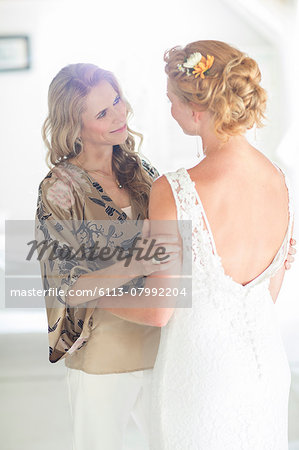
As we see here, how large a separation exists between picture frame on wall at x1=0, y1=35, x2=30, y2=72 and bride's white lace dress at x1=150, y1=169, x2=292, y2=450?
9.19 ft

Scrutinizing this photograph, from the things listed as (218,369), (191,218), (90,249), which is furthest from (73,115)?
Result: (218,369)

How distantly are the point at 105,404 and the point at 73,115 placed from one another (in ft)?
3.01

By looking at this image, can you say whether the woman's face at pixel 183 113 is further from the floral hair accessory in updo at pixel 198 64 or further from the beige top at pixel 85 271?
the beige top at pixel 85 271

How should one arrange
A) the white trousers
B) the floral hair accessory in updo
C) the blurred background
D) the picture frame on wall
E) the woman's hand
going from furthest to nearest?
the picture frame on wall → the blurred background → the white trousers → the woman's hand → the floral hair accessory in updo

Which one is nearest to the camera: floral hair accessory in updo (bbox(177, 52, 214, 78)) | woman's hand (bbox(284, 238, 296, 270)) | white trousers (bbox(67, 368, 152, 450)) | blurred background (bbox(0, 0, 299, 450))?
floral hair accessory in updo (bbox(177, 52, 214, 78))

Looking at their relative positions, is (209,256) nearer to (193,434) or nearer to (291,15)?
(193,434)

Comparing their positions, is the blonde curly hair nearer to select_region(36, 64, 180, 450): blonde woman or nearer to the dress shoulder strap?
select_region(36, 64, 180, 450): blonde woman

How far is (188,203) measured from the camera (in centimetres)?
128

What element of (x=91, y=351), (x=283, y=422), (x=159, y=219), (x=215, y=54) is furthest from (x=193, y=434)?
(x=215, y=54)

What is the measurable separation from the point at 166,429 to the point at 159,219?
21.7 inches

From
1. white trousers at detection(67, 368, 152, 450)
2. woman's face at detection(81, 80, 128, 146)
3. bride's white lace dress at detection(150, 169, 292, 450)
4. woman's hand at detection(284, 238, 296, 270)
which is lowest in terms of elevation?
white trousers at detection(67, 368, 152, 450)

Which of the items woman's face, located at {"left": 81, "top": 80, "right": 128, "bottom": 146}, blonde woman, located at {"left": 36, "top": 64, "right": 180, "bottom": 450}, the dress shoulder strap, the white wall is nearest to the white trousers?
blonde woman, located at {"left": 36, "top": 64, "right": 180, "bottom": 450}

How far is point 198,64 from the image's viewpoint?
50.2 inches

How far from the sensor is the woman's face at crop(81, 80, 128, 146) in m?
1.77
